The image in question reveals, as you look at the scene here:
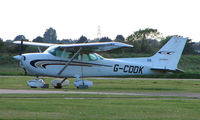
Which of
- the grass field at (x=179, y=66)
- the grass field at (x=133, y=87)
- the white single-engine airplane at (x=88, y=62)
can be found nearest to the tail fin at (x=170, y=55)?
the white single-engine airplane at (x=88, y=62)

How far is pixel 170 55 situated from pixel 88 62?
16.3 feet

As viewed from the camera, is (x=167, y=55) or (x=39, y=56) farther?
(x=167, y=55)

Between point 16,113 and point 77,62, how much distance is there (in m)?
12.8

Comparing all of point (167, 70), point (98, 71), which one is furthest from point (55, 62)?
point (167, 70)

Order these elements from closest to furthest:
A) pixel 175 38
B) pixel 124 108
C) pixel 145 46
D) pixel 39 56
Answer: pixel 124 108
pixel 39 56
pixel 175 38
pixel 145 46

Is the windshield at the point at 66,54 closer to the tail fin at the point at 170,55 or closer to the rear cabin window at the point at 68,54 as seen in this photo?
the rear cabin window at the point at 68,54

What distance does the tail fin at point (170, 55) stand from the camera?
2400 centimetres

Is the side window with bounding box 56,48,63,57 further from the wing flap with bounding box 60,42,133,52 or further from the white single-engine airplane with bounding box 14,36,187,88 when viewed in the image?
the wing flap with bounding box 60,42,133,52

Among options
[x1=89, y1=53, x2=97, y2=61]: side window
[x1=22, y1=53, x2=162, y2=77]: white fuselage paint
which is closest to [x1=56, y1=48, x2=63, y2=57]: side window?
[x1=22, y1=53, x2=162, y2=77]: white fuselage paint

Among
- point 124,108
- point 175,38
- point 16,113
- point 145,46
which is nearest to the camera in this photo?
point 16,113

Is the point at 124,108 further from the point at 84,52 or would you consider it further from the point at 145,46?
the point at 145,46

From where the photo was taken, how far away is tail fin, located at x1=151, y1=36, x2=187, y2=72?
2400 cm

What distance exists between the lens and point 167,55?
79.9 ft

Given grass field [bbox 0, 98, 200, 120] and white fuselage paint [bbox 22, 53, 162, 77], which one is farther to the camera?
white fuselage paint [bbox 22, 53, 162, 77]
